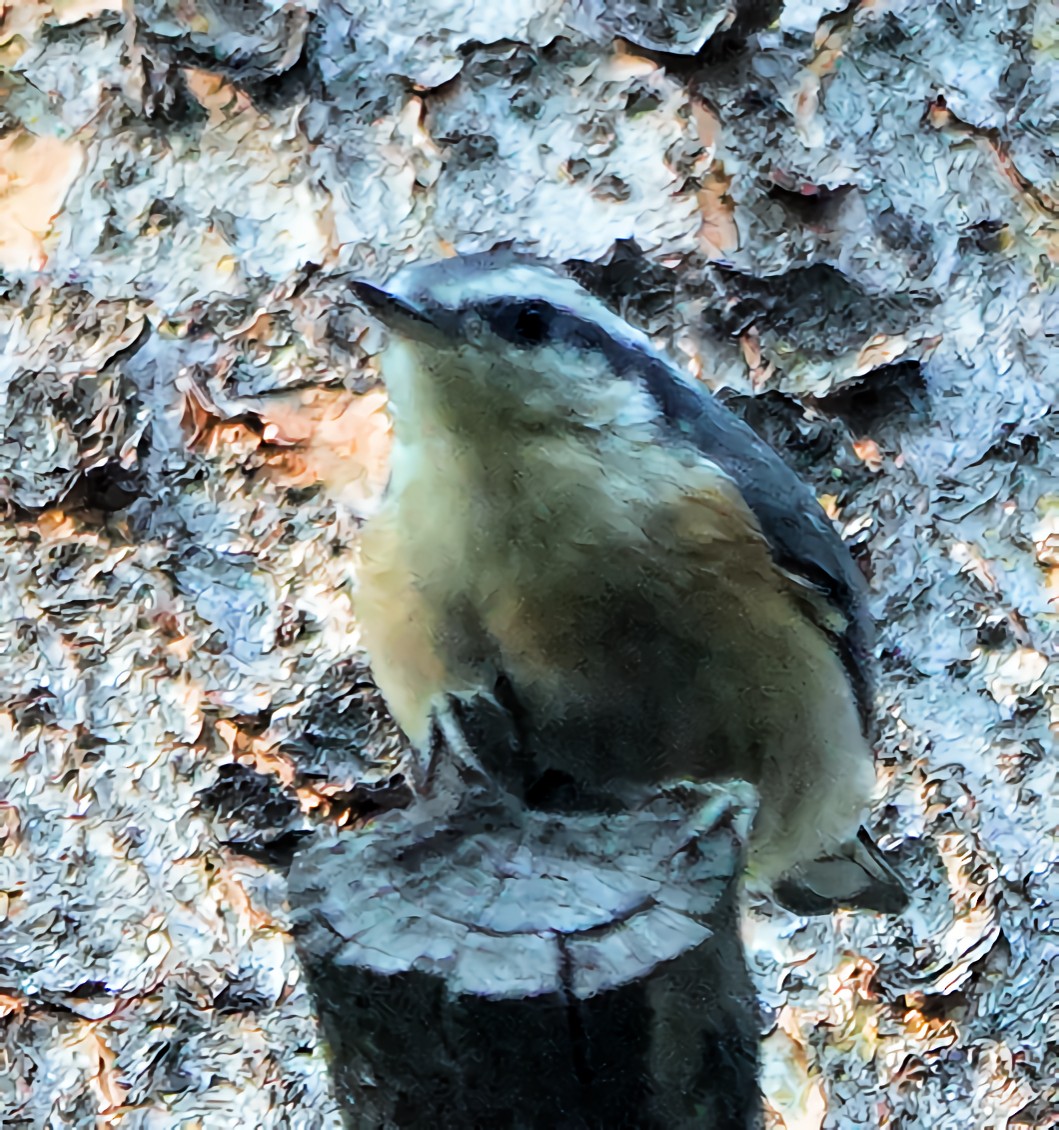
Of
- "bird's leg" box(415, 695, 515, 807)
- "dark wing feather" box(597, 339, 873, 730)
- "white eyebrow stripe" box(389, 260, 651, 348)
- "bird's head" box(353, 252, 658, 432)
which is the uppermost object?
"white eyebrow stripe" box(389, 260, 651, 348)

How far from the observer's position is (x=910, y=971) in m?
0.71

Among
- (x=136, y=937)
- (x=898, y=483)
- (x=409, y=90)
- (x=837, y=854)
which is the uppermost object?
(x=409, y=90)

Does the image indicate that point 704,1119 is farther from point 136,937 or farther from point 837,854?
point 136,937

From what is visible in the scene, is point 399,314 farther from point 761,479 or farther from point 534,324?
point 761,479

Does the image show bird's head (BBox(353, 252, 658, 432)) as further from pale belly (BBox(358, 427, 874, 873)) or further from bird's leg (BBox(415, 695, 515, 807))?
bird's leg (BBox(415, 695, 515, 807))

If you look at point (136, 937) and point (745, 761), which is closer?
point (745, 761)

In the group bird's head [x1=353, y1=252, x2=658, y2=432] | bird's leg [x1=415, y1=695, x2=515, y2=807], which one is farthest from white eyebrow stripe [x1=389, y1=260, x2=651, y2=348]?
bird's leg [x1=415, y1=695, x2=515, y2=807]

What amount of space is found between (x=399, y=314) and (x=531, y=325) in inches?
2.1

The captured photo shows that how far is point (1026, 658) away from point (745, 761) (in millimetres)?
330

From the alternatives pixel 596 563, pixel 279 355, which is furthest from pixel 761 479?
pixel 279 355

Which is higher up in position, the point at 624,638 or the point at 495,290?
the point at 495,290

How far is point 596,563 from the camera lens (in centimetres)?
44

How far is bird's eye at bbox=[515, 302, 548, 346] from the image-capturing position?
1.44 feet

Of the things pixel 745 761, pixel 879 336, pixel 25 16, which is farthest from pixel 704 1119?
pixel 25 16
